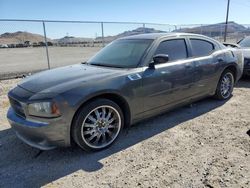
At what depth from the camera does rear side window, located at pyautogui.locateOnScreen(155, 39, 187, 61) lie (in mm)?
4313

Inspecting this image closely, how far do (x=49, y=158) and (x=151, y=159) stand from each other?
1.38m

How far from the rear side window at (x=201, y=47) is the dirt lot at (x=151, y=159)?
135cm

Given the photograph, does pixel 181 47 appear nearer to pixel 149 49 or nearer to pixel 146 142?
pixel 149 49

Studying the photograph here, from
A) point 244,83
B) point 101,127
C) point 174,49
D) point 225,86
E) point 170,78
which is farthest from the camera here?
point 244,83

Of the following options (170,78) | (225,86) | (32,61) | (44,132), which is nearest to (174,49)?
(170,78)

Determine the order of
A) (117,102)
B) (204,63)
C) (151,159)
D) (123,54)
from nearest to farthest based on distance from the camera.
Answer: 1. (151,159)
2. (117,102)
3. (123,54)
4. (204,63)

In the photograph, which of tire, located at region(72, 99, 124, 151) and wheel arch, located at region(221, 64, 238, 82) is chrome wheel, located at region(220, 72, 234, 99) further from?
tire, located at region(72, 99, 124, 151)

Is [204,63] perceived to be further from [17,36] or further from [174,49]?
[17,36]

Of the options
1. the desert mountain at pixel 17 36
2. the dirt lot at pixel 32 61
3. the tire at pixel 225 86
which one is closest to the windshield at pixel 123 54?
the tire at pixel 225 86

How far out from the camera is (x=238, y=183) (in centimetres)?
275

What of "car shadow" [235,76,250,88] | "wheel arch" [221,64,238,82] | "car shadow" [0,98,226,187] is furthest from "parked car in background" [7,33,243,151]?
"car shadow" [235,76,250,88]

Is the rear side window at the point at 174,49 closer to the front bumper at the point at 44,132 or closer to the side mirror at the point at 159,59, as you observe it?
the side mirror at the point at 159,59

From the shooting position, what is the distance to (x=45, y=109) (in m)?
3.09

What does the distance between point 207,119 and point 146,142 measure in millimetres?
1493
